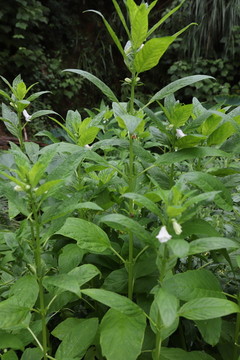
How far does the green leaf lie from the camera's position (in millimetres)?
653

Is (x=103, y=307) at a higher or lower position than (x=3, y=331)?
lower

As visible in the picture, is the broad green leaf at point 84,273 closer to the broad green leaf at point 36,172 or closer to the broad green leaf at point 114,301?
the broad green leaf at point 114,301

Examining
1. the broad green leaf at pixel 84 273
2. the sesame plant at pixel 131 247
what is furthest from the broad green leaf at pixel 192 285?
the broad green leaf at pixel 84 273

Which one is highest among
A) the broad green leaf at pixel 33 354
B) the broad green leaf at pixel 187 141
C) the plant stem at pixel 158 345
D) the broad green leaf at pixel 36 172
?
the broad green leaf at pixel 36 172

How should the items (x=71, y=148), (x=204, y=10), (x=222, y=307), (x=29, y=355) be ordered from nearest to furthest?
(x=222, y=307), (x=29, y=355), (x=71, y=148), (x=204, y=10)

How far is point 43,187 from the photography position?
0.72 m

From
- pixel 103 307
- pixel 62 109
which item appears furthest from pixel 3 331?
pixel 62 109

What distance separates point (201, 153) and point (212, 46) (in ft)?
22.1

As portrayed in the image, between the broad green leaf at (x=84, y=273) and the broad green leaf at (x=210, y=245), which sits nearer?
the broad green leaf at (x=210, y=245)

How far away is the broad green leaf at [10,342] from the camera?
2.57 ft

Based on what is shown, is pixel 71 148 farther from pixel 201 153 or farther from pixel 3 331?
pixel 3 331

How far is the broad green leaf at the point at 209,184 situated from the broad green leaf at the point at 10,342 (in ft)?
1.66

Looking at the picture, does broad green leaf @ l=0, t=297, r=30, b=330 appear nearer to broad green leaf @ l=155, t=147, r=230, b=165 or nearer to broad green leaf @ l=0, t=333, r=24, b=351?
broad green leaf @ l=0, t=333, r=24, b=351

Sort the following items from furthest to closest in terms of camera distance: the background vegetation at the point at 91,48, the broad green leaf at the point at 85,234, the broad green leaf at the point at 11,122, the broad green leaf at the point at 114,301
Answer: the background vegetation at the point at 91,48 → the broad green leaf at the point at 11,122 → the broad green leaf at the point at 85,234 → the broad green leaf at the point at 114,301
